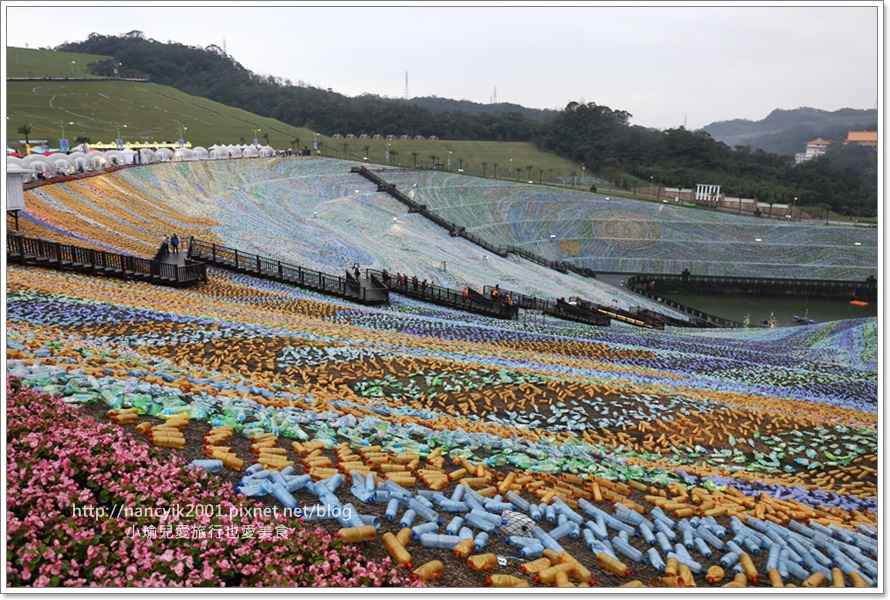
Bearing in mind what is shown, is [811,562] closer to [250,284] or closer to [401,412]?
[401,412]

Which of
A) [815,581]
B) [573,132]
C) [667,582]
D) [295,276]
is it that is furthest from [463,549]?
[573,132]

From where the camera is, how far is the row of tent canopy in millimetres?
38031

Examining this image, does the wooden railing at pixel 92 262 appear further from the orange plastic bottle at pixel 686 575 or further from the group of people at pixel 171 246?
the orange plastic bottle at pixel 686 575

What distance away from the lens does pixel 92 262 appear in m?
19.7

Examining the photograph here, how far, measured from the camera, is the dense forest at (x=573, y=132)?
92938 mm

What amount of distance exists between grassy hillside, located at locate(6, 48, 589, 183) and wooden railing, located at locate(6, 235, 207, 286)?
7532 centimetres

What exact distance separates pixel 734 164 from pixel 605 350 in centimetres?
10368

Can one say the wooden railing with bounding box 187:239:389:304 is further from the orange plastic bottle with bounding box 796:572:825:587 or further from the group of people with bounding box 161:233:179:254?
the orange plastic bottle with bounding box 796:572:825:587

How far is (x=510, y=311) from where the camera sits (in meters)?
26.0

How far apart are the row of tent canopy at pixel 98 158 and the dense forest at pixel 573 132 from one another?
201 ft

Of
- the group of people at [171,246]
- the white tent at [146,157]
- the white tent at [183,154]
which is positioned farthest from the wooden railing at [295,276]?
the white tent at [183,154]

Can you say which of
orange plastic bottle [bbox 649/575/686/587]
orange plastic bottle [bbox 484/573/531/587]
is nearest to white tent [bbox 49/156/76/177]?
orange plastic bottle [bbox 484/573/531/587]

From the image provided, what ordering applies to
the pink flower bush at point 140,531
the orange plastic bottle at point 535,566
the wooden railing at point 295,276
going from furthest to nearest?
1. the wooden railing at point 295,276
2. the orange plastic bottle at point 535,566
3. the pink flower bush at point 140,531

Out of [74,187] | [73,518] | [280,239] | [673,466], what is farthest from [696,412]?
[74,187]
